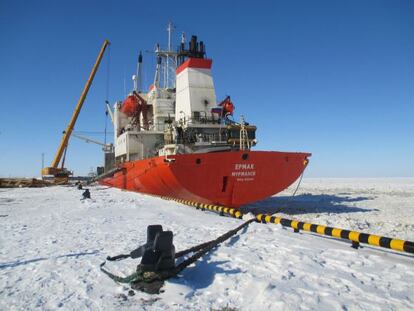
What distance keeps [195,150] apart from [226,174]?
3002mm

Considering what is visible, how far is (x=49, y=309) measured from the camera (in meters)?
2.78

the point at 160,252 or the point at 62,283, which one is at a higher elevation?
the point at 160,252

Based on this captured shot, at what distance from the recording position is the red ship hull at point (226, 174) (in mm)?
10594

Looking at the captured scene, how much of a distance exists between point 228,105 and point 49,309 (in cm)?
1330

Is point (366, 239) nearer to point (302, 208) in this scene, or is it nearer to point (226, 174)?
point (226, 174)

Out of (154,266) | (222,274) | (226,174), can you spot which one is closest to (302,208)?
(226,174)

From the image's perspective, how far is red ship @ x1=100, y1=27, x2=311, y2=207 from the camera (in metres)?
10.8

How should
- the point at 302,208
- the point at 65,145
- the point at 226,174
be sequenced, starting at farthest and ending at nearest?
the point at 65,145 < the point at 302,208 < the point at 226,174

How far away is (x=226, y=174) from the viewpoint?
1089 cm

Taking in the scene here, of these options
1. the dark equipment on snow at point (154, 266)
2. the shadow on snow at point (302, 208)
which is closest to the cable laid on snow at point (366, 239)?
the dark equipment on snow at point (154, 266)

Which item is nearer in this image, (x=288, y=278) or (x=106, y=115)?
(x=288, y=278)

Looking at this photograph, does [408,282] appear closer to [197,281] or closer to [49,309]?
[197,281]

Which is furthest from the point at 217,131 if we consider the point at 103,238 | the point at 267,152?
the point at 103,238

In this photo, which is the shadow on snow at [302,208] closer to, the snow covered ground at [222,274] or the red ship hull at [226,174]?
the red ship hull at [226,174]
